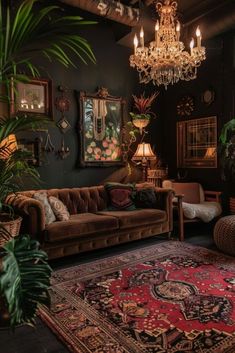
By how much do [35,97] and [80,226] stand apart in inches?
77.4

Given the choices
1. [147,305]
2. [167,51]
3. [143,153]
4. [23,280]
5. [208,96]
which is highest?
[167,51]

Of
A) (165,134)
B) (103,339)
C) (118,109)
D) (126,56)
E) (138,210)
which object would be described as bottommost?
(103,339)

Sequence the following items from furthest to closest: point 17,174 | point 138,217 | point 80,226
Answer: point 138,217
point 80,226
point 17,174

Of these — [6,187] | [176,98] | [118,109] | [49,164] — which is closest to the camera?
[6,187]

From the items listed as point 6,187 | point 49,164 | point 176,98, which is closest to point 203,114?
point 176,98

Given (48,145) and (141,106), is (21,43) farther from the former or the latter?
(141,106)

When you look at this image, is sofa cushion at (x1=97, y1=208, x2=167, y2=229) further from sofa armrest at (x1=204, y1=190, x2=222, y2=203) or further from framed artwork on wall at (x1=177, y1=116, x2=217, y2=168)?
A: framed artwork on wall at (x1=177, y1=116, x2=217, y2=168)

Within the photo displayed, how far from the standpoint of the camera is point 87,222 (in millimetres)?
3291

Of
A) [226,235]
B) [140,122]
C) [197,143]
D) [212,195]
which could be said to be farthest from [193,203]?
[140,122]

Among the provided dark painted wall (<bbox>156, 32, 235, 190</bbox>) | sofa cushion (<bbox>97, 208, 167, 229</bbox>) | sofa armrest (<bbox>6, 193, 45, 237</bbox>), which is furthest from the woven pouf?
sofa armrest (<bbox>6, 193, 45, 237</bbox>)

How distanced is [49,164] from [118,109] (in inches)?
60.9

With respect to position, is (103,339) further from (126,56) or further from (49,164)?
(126,56)

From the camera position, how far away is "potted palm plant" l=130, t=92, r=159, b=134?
4.84 metres

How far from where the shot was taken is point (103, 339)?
6.06 ft
